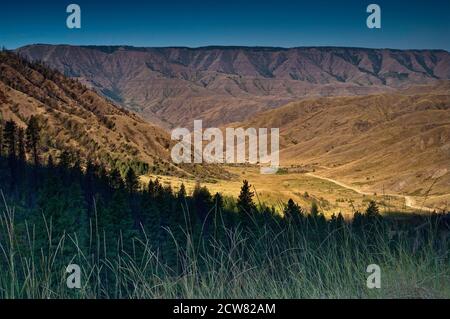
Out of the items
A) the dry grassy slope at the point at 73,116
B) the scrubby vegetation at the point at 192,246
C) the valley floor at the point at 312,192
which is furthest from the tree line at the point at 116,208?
the valley floor at the point at 312,192

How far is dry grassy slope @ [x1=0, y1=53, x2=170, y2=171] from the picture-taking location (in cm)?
12775

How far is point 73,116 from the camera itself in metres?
142

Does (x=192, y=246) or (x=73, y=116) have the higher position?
(x=73, y=116)

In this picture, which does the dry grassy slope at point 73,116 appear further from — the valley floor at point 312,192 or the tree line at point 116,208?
the tree line at point 116,208

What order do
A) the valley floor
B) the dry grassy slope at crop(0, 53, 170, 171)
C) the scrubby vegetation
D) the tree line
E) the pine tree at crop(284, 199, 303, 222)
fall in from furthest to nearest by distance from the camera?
the dry grassy slope at crop(0, 53, 170, 171), the valley floor, the tree line, the pine tree at crop(284, 199, 303, 222), the scrubby vegetation

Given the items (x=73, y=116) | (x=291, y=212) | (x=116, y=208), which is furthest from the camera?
(x=73, y=116)

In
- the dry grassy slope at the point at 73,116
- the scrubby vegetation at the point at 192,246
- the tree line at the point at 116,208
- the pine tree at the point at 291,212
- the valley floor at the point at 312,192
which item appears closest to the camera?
the scrubby vegetation at the point at 192,246

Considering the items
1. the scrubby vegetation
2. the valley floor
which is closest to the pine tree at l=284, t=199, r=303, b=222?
the scrubby vegetation

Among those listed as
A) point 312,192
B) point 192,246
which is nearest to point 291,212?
point 192,246

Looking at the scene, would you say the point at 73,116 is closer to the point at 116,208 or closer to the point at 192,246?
the point at 116,208

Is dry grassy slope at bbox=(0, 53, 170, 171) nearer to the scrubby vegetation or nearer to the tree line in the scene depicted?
the scrubby vegetation

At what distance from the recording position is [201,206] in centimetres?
6569

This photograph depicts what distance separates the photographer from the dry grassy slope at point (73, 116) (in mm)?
127750
